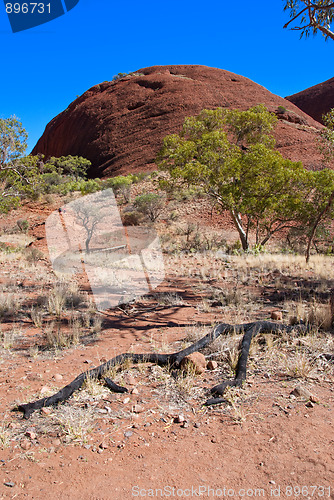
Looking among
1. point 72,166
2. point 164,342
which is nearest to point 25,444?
point 164,342

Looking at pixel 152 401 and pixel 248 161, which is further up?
pixel 248 161

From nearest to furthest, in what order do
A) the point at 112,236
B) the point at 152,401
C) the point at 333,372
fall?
the point at 152,401 < the point at 333,372 < the point at 112,236

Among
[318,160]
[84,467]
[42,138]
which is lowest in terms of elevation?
Answer: [84,467]

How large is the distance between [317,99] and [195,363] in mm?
67507

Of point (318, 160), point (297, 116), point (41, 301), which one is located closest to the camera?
point (41, 301)

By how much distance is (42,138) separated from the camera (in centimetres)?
5478

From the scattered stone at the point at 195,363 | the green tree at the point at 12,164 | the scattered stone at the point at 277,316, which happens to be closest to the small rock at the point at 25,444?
the scattered stone at the point at 195,363

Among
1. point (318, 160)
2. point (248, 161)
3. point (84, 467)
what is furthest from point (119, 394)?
point (318, 160)

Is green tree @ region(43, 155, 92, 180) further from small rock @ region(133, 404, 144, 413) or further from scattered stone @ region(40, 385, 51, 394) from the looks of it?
small rock @ region(133, 404, 144, 413)

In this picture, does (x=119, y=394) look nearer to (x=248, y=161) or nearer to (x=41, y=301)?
(x=41, y=301)

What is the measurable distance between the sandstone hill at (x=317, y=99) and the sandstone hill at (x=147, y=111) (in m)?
21.1

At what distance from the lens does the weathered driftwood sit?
2.62m

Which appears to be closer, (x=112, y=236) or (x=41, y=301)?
(x=41, y=301)

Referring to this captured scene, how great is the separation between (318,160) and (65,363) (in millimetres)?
25159
